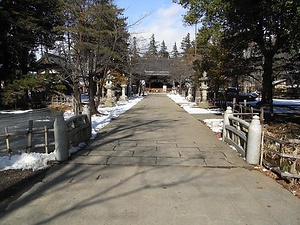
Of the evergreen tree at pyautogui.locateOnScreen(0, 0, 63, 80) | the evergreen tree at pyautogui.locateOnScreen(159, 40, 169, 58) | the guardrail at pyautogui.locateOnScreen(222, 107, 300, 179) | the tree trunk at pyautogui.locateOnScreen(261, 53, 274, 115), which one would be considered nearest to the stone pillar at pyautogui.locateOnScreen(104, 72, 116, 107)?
the evergreen tree at pyautogui.locateOnScreen(0, 0, 63, 80)

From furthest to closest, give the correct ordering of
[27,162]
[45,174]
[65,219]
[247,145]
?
[247,145] → [27,162] → [45,174] → [65,219]

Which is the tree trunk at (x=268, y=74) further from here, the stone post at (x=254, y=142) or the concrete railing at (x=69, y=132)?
the concrete railing at (x=69, y=132)

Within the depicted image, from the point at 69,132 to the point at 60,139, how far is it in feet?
2.75

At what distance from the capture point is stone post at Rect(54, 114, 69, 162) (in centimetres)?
616

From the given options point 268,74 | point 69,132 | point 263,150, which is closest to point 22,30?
A: point 268,74

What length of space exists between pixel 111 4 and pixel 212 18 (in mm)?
5518

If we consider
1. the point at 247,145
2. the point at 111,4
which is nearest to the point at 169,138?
the point at 247,145

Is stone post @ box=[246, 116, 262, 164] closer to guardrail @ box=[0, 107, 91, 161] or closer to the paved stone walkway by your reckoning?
the paved stone walkway

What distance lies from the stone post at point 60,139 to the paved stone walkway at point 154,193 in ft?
0.76

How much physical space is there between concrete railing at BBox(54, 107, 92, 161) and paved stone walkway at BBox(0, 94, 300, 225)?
1.05ft

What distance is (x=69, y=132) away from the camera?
6988 mm

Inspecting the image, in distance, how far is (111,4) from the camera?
1341cm

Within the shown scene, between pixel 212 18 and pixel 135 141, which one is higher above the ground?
pixel 212 18

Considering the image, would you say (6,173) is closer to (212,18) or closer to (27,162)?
(27,162)
